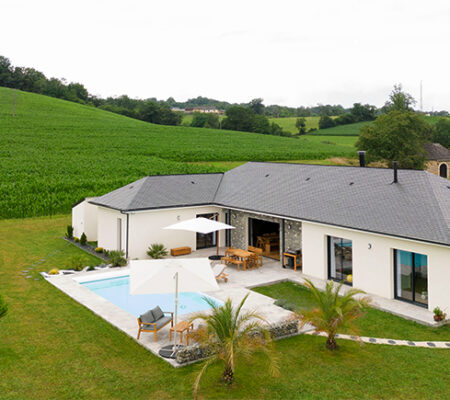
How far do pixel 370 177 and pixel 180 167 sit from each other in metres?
29.0

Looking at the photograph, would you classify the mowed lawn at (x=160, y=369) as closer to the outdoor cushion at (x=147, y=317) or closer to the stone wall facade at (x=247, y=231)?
the outdoor cushion at (x=147, y=317)

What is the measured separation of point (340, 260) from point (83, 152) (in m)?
41.9

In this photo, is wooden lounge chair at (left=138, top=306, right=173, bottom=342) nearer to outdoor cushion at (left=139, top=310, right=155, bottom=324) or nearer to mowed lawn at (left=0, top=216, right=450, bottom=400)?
outdoor cushion at (left=139, top=310, right=155, bottom=324)

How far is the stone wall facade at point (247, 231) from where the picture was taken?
1900cm

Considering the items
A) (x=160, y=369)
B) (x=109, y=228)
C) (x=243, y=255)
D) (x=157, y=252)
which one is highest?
(x=109, y=228)

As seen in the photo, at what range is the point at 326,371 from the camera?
995 cm

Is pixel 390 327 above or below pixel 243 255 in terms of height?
below

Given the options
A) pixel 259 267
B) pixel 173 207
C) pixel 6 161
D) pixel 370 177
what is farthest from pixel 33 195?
pixel 370 177

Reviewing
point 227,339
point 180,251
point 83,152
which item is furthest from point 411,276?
point 83,152

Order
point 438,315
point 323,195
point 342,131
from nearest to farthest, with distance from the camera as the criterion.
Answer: point 438,315, point 323,195, point 342,131

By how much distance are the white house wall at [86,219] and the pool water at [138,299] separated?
7.61 meters

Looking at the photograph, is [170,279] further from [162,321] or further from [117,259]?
[117,259]

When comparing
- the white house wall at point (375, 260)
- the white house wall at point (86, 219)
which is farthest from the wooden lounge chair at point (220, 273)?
the white house wall at point (86, 219)

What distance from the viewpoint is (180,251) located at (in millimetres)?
21234
